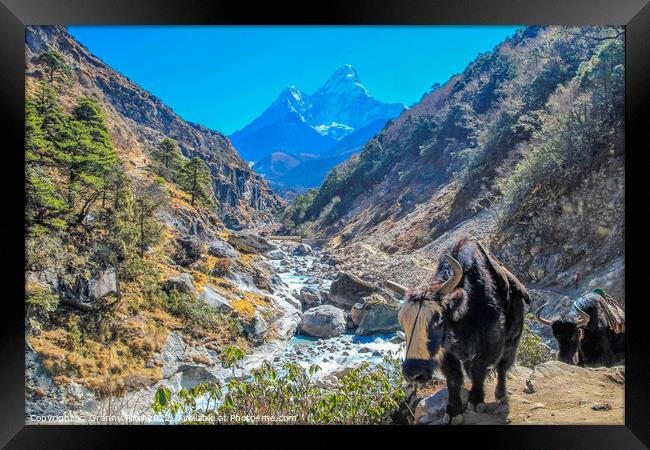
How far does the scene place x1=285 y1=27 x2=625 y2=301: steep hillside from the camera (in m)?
Answer: 3.73

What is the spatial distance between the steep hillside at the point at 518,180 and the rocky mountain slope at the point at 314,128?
4.51 feet

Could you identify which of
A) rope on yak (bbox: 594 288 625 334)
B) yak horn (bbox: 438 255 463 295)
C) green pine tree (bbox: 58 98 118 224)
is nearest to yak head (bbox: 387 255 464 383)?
yak horn (bbox: 438 255 463 295)

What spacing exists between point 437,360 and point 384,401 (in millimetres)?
988

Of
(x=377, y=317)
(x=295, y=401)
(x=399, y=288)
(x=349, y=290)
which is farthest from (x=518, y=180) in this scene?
(x=295, y=401)

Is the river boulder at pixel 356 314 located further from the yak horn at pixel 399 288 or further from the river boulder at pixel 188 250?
the river boulder at pixel 188 250

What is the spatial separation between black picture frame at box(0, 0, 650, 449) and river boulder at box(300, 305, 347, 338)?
1.63 m

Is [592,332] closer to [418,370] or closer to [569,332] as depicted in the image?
Answer: [569,332]

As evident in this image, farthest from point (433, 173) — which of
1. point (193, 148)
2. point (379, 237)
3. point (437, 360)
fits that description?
point (437, 360)

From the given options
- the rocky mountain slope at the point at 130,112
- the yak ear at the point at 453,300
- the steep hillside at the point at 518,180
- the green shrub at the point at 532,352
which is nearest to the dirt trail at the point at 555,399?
the green shrub at the point at 532,352

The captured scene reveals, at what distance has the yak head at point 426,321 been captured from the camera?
210cm

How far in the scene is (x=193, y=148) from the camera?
477cm

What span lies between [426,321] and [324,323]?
2702 mm

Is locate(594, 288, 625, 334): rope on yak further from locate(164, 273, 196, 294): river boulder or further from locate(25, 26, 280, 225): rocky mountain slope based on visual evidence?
locate(25, 26, 280, 225): rocky mountain slope
